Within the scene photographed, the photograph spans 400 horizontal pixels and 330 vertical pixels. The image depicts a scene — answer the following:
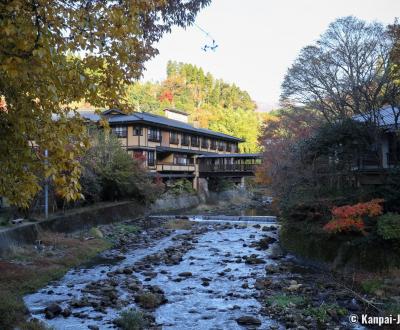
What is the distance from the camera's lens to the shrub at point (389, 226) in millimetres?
13475

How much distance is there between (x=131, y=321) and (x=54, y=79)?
23.4 ft

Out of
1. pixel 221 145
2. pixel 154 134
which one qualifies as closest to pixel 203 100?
pixel 221 145

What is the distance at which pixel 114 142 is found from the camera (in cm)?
3203

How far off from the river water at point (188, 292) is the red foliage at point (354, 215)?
3648 millimetres

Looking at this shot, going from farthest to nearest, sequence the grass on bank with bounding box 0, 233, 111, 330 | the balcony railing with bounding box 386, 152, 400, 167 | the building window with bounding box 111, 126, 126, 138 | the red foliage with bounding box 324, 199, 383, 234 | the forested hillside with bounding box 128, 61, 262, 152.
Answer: the forested hillside with bounding box 128, 61, 262, 152, the building window with bounding box 111, 126, 126, 138, the balcony railing with bounding box 386, 152, 400, 167, the red foliage with bounding box 324, 199, 383, 234, the grass on bank with bounding box 0, 233, 111, 330

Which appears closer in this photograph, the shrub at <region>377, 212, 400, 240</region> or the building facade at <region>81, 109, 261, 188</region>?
the shrub at <region>377, 212, 400, 240</region>

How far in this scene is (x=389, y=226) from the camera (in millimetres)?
13695

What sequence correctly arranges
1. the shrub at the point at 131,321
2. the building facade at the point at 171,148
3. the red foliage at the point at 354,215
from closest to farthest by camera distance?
the shrub at the point at 131,321 < the red foliage at the point at 354,215 < the building facade at the point at 171,148

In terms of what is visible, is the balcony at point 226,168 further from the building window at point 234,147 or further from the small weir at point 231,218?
the building window at point 234,147

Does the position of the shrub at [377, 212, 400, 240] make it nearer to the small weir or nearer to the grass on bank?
the grass on bank

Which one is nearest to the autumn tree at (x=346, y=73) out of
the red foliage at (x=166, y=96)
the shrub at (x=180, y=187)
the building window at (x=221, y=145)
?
the shrub at (x=180, y=187)

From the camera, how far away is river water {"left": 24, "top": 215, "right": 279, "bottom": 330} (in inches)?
411

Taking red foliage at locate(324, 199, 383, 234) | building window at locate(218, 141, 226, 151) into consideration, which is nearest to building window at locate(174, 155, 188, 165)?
building window at locate(218, 141, 226, 151)

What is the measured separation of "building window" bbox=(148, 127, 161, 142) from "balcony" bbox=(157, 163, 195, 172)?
2835 mm
